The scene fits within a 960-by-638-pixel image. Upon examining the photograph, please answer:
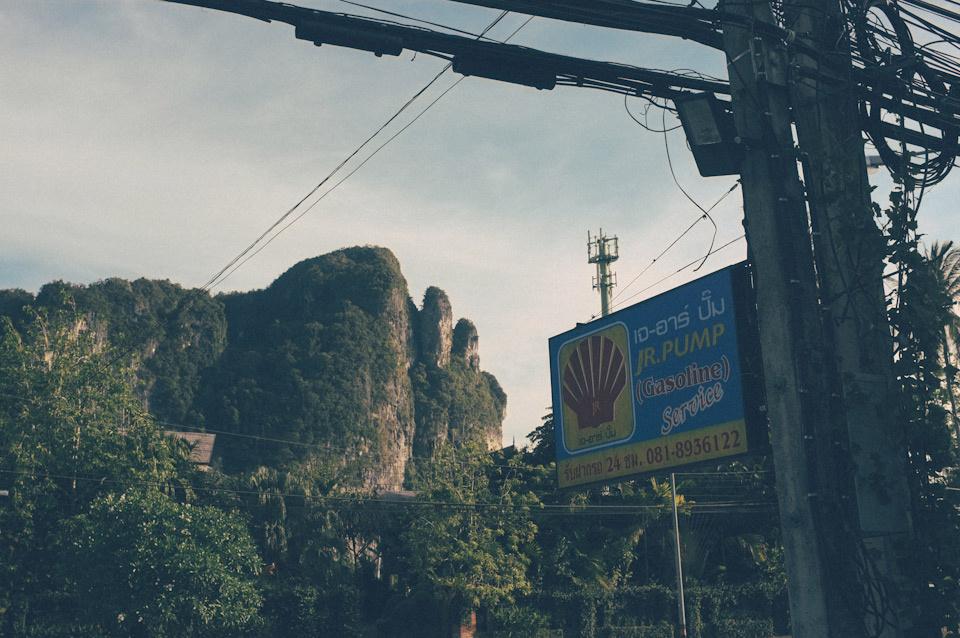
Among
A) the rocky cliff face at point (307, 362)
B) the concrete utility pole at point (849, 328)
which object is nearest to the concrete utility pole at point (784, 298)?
the concrete utility pole at point (849, 328)

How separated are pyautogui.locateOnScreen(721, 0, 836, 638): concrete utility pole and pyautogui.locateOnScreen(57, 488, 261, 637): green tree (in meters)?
→ 28.8

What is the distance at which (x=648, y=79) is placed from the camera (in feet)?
36.3

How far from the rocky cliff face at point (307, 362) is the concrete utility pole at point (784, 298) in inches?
5060

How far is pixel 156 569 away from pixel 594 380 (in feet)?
81.7

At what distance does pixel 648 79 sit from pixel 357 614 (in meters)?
40.1

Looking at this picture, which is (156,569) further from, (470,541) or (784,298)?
(784,298)

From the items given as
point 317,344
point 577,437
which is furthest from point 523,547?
point 317,344

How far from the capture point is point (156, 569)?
1321 inches

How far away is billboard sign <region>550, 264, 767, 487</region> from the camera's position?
11.4m

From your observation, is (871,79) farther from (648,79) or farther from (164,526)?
(164,526)

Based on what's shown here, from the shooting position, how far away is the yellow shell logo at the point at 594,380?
13.8 meters

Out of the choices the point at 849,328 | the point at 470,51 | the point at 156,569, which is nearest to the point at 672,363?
the point at 849,328

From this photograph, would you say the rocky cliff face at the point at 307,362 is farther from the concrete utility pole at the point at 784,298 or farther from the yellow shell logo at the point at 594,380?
the concrete utility pole at the point at 784,298

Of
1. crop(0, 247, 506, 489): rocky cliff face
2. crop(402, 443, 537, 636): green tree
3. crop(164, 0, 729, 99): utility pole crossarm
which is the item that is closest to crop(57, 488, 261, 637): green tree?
crop(402, 443, 537, 636): green tree
